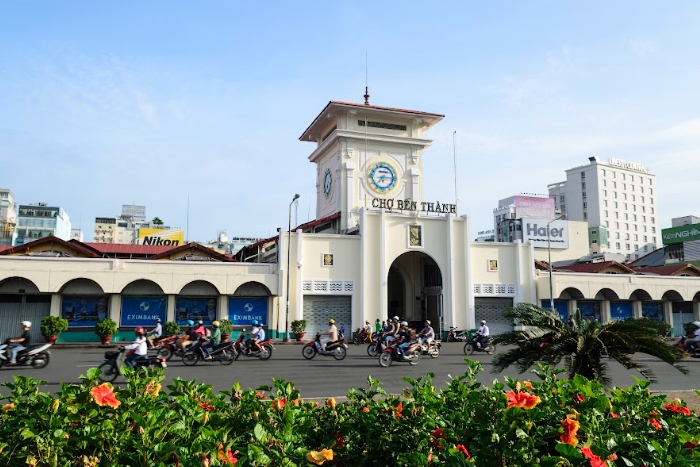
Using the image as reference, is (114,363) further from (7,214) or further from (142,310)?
(7,214)

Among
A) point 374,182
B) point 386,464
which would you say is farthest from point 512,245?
point 386,464

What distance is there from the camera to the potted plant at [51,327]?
2677cm

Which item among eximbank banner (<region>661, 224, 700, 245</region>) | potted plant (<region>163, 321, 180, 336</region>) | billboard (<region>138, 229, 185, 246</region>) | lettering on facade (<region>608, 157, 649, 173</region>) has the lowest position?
potted plant (<region>163, 321, 180, 336</region>)

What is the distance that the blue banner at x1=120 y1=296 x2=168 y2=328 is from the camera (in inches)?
1158

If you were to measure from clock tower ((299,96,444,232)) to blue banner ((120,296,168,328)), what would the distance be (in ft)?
42.6

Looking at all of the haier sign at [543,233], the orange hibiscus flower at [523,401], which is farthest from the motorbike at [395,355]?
the haier sign at [543,233]

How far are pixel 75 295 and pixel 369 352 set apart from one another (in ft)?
53.6

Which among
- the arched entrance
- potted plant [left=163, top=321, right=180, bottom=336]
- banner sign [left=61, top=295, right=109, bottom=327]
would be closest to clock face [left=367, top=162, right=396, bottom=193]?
the arched entrance

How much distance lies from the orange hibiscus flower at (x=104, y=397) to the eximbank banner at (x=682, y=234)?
62898mm

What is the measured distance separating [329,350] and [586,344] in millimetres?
12694

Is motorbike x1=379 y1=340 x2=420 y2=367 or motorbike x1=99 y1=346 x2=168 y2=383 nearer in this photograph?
motorbike x1=99 y1=346 x2=168 y2=383

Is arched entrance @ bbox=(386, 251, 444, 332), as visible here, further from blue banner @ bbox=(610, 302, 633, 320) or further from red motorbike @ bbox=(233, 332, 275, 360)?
red motorbike @ bbox=(233, 332, 275, 360)

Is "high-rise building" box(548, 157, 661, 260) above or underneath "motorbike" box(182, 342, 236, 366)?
above

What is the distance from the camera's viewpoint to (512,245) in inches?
1438
